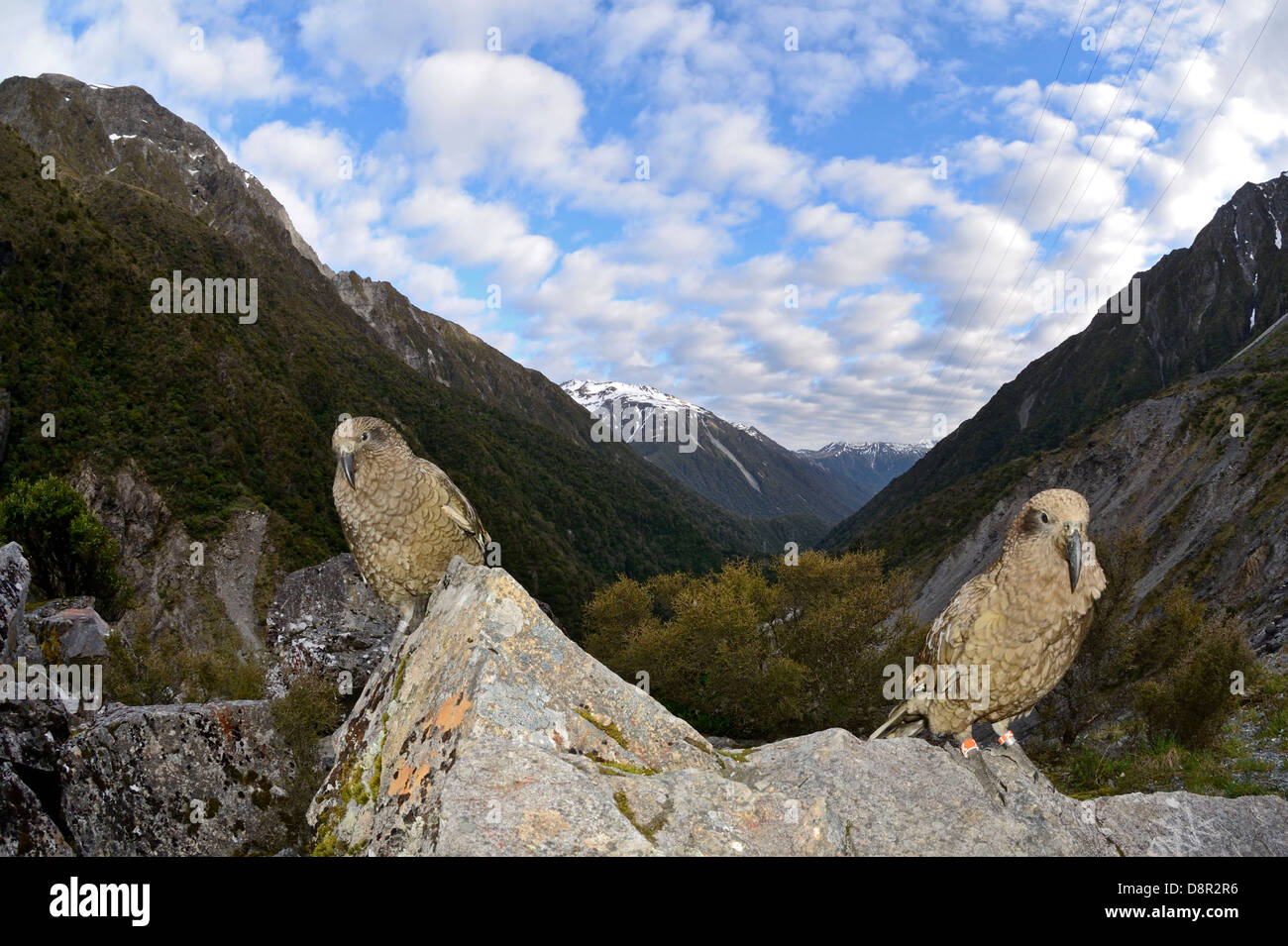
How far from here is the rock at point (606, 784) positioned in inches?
136

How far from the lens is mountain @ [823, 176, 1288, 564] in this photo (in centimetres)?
13512

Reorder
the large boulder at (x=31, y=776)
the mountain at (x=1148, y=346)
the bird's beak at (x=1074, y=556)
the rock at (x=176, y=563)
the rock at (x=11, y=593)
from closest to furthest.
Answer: the bird's beak at (x=1074, y=556) → the large boulder at (x=31, y=776) → the rock at (x=11, y=593) → the rock at (x=176, y=563) → the mountain at (x=1148, y=346)

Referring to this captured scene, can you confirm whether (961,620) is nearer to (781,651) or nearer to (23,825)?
(23,825)

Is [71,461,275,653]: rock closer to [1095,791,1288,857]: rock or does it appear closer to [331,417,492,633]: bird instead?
[331,417,492,633]: bird

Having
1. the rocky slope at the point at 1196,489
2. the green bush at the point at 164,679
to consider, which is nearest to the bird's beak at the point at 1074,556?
the green bush at the point at 164,679

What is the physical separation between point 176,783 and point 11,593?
5882 mm

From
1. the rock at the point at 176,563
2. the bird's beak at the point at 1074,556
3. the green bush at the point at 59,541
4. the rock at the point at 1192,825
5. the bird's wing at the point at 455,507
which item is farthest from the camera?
the rock at the point at 176,563

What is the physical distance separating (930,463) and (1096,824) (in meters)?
200

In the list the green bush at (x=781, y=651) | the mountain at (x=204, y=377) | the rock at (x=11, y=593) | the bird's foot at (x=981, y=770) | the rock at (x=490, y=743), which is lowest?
the green bush at (x=781, y=651)

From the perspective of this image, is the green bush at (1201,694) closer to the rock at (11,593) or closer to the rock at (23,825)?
the rock at (23,825)

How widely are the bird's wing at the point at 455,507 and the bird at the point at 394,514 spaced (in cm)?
1

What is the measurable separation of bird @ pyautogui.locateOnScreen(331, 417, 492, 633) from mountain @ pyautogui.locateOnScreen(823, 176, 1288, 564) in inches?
4384

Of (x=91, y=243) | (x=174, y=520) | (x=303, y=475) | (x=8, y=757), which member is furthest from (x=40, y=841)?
Result: (x=91, y=243)
